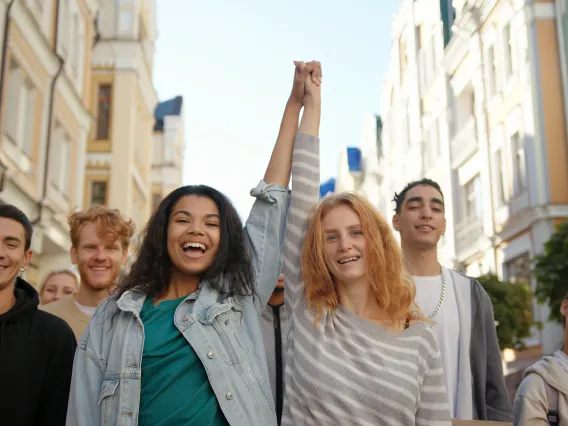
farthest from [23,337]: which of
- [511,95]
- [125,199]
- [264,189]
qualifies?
[125,199]

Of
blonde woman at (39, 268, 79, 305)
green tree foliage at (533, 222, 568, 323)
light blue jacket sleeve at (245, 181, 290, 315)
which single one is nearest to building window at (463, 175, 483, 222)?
green tree foliage at (533, 222, 568, 323)

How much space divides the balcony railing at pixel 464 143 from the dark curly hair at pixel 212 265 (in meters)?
20.9

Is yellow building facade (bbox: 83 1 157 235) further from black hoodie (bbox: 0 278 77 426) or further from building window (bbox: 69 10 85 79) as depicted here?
black hoodie (bbox: 0 278 77 426)

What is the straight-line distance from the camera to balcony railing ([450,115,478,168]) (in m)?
23.5

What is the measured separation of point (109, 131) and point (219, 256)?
1042 inches

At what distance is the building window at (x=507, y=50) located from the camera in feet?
68.5

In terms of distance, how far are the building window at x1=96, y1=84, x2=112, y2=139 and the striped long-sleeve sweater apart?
26.7 metres

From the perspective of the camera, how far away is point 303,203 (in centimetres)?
327

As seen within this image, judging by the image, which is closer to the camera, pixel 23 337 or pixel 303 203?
pixel 303 203

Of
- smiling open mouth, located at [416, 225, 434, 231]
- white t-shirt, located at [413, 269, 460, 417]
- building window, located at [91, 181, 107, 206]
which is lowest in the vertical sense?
white t-shirt, located at [413, 269, 460, 417]

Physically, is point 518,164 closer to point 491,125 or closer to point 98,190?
point 491,125

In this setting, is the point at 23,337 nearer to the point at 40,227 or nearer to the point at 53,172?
the point at 40,227

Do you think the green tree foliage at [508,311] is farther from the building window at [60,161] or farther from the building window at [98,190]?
the building window at [98,190]

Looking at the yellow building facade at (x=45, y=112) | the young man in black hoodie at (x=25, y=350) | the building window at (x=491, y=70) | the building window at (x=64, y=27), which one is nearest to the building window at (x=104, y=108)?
the yellow building facade at (x=45, y=112)
